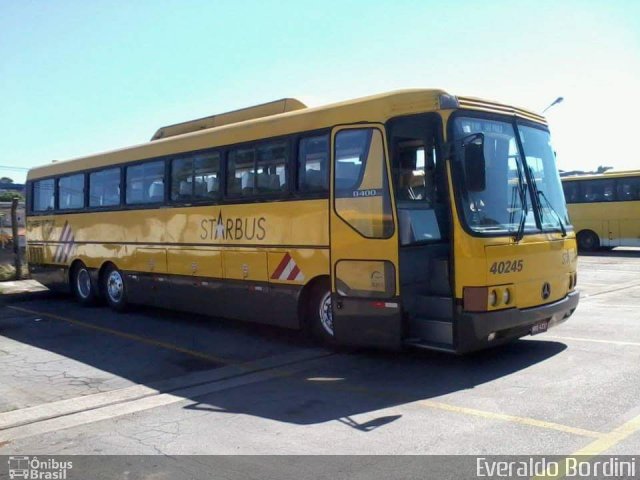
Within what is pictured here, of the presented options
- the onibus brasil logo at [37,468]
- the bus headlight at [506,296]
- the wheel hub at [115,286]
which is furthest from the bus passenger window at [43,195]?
the bus headlight at [506,296]

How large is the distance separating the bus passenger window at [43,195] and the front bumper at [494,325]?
11812 millimetres

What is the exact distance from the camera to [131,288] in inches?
503

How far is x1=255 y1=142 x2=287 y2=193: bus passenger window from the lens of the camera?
921 cm

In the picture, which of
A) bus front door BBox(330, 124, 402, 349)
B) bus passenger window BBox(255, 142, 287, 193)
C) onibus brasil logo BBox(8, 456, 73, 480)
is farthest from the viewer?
bus passenger window BBox(255, 142, 287, 193)

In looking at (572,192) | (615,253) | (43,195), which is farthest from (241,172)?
(572,192)

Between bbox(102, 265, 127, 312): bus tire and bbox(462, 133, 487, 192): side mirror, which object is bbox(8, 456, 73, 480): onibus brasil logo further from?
bbox(102, 265, 127, 312): bus tire

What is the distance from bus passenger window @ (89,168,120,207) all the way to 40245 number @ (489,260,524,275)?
8.56m

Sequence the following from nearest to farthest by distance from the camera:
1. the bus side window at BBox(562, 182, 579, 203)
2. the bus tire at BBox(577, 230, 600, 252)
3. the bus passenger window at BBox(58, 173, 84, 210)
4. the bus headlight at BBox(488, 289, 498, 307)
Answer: the bus headlight at BBox(488, 289, 498, 307) < the bus passenger window at BBox(58, 173, 84, 210) < the bus tire at BBox(577, 230, 600, 252) < the bus side window at BBox(562, 182, 579, 203)

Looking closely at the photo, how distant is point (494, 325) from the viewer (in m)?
7.12

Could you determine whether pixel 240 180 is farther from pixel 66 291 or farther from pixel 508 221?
pixel 66 291

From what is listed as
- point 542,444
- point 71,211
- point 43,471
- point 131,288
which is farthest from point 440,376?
point 71,211

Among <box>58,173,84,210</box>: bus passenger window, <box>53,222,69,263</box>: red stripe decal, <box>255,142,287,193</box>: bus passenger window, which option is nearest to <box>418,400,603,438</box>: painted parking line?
<box>255,142,287,193</box>: bus passenger window

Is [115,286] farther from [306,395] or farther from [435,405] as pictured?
[435,405]

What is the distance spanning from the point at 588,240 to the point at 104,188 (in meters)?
22.7
